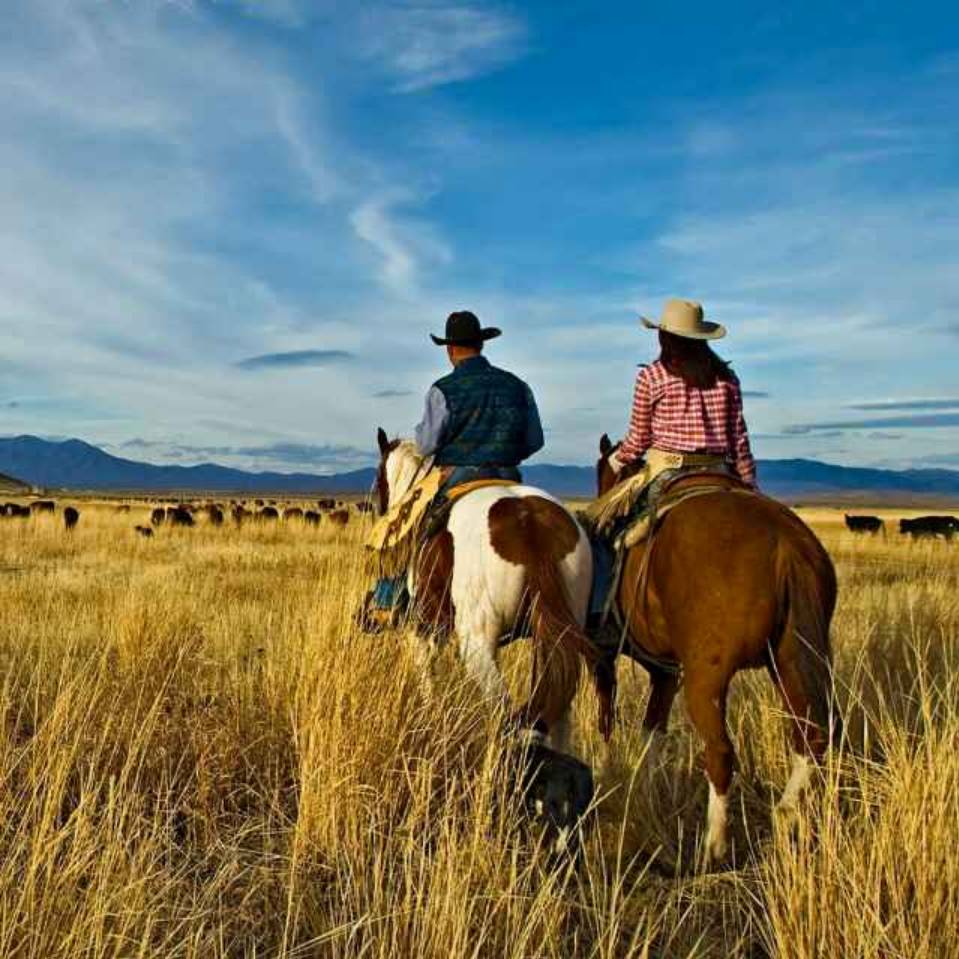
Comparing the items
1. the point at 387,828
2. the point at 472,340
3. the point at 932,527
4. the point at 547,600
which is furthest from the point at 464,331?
the point at 932,527

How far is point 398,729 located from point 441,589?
3.64ft

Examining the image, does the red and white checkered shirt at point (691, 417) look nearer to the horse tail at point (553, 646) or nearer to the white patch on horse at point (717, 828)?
the horse tail at point (553, 646)

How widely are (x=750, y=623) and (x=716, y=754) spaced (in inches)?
21.4

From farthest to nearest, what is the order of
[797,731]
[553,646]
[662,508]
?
[662,508]
[553,646]
[797,731]

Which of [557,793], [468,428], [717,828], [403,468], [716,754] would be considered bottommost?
[717,828]

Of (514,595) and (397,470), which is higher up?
(397,470)

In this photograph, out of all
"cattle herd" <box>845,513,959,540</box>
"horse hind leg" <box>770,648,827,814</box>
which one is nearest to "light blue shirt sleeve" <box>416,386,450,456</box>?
"horse hind leg" <box>770,648,827,814</box>

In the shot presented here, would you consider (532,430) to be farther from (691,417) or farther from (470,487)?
(691,417)

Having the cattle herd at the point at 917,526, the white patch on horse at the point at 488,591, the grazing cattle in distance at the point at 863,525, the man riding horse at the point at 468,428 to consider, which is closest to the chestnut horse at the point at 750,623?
the white patch on horse at the point at 488,591

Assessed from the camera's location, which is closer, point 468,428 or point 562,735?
point 562,735

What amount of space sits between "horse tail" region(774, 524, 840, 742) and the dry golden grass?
0.16 m

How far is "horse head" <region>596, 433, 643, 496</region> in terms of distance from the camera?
17.6 ft

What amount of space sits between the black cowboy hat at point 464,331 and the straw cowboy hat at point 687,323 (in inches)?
51.8

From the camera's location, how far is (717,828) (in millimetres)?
3859
